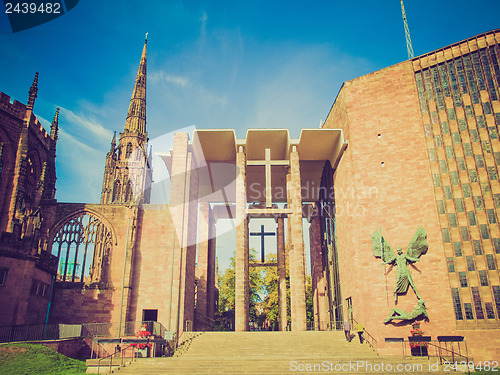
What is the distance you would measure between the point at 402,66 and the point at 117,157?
1494 inches

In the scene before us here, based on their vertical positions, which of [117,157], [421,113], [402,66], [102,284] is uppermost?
[117,157]

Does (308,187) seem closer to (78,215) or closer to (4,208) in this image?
(78,215)

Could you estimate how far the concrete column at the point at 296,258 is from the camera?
2317 cm

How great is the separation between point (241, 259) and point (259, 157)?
8.48 metres

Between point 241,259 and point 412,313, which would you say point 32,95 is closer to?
point 241,259

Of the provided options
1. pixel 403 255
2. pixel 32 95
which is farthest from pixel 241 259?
pixel 32 95

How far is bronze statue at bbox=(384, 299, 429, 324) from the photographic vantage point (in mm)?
19641

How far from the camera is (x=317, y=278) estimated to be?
1270 inches

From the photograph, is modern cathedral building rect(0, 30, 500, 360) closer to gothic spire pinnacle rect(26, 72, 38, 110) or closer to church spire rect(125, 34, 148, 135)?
gothic spire pinnacle rect(26, 72, 38, 110)

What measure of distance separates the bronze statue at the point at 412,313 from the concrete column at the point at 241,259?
8.35 metres

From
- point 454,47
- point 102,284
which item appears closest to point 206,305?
point 102,284

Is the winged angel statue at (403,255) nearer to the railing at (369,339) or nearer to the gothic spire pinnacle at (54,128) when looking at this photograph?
the railing at (369,339)

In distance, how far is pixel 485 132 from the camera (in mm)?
21844

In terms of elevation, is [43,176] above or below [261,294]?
above
